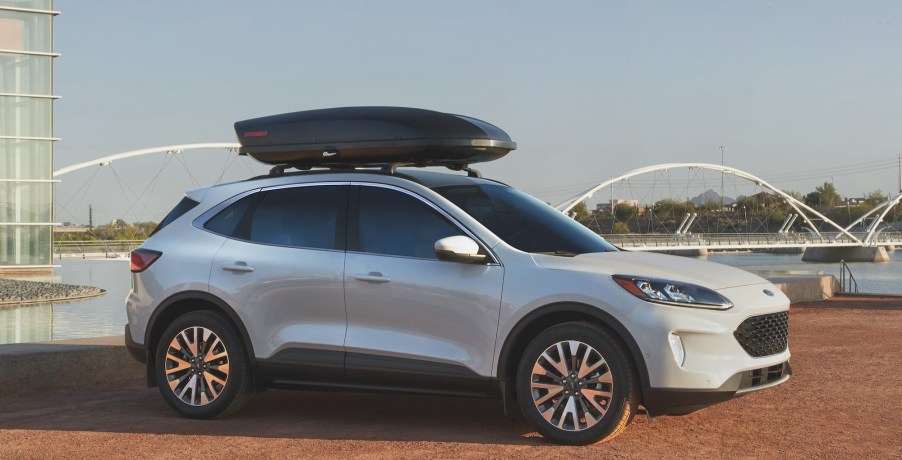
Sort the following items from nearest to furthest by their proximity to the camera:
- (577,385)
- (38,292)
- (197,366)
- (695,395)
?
(695,395), (577,385), (197,366), (38,292)

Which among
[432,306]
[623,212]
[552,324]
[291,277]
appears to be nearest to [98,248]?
[291,277]

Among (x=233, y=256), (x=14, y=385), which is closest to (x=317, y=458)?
(x=233, y=256)

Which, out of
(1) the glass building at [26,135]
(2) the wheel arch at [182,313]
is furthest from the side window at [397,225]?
(1) the glass building at [26,135]

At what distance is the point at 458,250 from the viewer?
6.77 metres

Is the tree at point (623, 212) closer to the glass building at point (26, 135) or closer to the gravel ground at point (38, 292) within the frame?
the glass building at point (26, 135)

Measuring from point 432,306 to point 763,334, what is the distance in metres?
1.99

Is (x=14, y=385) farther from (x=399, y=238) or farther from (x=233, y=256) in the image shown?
(x=399, y=238)

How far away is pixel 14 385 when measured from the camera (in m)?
9.04

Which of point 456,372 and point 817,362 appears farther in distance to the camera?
point 817,362

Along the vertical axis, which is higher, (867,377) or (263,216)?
(263,216)

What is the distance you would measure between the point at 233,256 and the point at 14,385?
2559 millimetres

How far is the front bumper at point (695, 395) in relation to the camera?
6.44 m

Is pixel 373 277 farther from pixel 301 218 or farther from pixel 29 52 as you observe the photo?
pixel 29 52

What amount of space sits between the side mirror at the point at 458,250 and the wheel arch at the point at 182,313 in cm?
162
